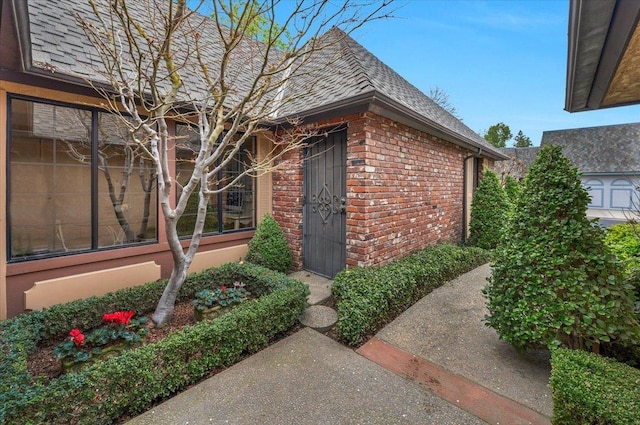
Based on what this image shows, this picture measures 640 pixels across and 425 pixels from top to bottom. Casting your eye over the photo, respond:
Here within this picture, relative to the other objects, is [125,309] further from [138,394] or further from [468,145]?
[468,145]

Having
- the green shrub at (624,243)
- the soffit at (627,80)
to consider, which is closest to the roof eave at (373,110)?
the soffit at (627,80)

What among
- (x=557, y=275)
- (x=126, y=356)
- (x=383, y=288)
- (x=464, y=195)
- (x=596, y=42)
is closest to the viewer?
(x=596, y=42)

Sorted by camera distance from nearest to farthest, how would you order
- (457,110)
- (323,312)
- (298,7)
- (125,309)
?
(298,7), (125,309), (323,312), (457,110)

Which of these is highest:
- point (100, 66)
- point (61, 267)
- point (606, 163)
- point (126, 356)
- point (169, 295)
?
point (606, 163)

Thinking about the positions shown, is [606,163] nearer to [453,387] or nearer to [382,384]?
[453,387]

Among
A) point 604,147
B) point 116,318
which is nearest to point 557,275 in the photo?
point 116,318

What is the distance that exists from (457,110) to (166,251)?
79.8ft

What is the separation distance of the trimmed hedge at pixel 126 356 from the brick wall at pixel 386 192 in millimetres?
1459

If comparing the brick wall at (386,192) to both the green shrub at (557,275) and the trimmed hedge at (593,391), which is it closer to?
the green shrub at (557,275)

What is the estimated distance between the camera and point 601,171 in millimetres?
18203

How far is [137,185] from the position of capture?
452cm

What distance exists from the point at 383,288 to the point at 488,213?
555 centimetres

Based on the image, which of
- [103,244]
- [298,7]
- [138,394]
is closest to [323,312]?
[138,394]

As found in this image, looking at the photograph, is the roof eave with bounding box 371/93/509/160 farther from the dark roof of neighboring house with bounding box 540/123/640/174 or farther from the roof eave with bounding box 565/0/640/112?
the dark roof of neighboring house with bounding box 540/123/640/174
